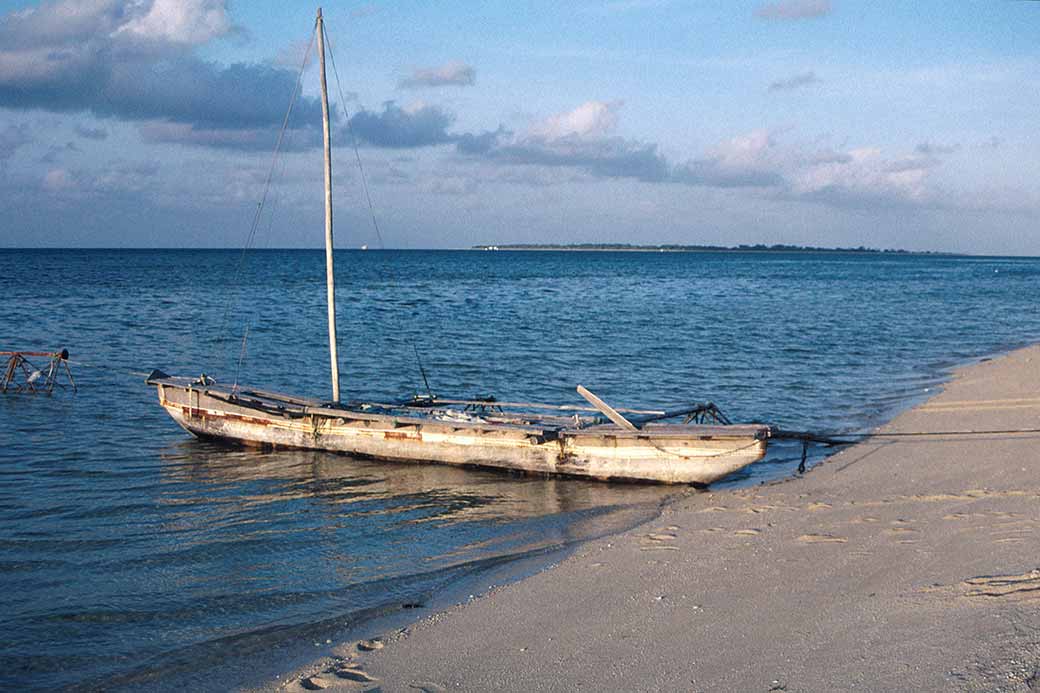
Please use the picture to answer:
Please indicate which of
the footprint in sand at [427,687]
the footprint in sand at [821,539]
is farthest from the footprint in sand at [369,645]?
the footprint in sand at [821,539]

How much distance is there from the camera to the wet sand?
637cm

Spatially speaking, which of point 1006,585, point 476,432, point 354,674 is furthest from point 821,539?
point 476,432

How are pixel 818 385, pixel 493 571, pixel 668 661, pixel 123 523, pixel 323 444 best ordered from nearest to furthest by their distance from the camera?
pixel 668 661
pixel 493 571
pixel 123 523
pixel 323 444
pixel 818 385

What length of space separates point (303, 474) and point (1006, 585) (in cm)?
1188

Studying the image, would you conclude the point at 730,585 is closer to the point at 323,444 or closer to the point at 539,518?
the point at 539,518

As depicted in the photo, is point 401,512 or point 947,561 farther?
point 401,512

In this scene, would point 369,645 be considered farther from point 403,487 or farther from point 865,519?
point 403,487

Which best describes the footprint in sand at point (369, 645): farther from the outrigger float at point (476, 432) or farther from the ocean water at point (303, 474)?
the outrigger float at point (476, 432)

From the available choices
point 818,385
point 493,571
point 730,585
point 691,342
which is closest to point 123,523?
point 493,571

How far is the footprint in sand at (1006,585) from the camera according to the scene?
7.20 m

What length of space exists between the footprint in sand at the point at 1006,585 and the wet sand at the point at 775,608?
2 cm

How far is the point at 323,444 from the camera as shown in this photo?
56.0ft

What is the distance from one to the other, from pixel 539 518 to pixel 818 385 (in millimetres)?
15680

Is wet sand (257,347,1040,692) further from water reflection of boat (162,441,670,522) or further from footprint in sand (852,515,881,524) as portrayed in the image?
water reflection of boat (162,441,670,522)
